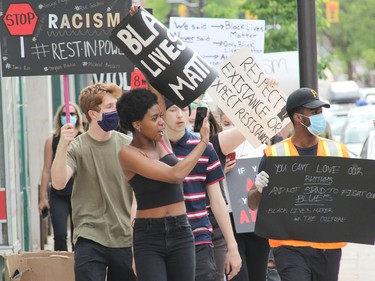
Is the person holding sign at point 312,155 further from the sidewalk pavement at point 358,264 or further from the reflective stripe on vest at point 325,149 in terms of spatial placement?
the sidewalk pavement at point 358,264

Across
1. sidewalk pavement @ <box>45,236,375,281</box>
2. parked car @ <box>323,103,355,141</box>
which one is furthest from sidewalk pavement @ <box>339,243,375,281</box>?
parked car @ <box>323,103,355,141</box>

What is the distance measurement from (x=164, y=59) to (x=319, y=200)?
1.33 meters

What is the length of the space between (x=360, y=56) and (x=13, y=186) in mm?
57004

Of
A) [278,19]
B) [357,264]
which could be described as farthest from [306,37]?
[278,19]

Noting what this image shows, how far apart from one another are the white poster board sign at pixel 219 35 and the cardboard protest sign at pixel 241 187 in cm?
275

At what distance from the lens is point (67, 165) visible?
25.6ft

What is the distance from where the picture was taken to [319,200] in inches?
285

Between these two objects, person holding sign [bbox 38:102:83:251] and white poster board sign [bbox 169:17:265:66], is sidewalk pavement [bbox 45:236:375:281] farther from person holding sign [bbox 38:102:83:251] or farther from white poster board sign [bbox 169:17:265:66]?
person holding sign [bbox 38:102:83:251]

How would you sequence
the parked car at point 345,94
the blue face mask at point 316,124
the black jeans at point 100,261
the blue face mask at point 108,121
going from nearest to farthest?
1. the blue face mask at point 316,124
2. the black jeans at point 100,261
3. the blue face mask at point 108,121
4. the parked car at point 345,94

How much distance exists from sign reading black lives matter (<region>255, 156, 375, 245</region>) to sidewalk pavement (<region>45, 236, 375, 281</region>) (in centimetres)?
546

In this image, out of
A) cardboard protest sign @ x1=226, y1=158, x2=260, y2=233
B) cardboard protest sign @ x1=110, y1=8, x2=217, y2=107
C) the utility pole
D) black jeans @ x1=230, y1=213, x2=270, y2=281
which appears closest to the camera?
cardboard protest sign @ x1=110, y1=8, x2=217, y2=107

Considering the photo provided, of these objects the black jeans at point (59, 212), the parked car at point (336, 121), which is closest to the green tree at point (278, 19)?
the parked car at point (336, 121)

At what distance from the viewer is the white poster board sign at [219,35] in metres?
11.9

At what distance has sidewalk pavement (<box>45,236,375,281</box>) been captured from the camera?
12.9 metres
